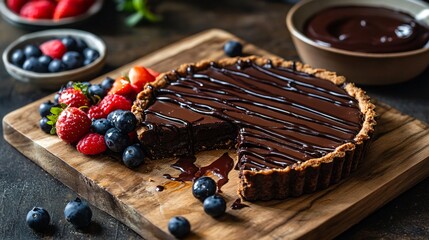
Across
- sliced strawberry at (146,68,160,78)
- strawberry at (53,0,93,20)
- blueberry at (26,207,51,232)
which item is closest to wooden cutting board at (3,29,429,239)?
blueberry at (26,207,51,232)

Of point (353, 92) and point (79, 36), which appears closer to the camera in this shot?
point (353, 92)

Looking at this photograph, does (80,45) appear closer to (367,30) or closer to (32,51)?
(32,51)

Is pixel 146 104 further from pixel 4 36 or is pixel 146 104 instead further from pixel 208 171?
pixel 4 36

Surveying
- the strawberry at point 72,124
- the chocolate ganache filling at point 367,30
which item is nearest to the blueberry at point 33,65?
the strawberry at point 72,124

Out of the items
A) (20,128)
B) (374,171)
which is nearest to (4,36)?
(20,128)

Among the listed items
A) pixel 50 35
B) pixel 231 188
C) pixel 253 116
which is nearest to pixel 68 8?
pixel 50 35

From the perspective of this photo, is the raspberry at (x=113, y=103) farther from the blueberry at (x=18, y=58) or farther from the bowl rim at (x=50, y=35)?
the blueberry at (x=18, y=58)
